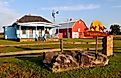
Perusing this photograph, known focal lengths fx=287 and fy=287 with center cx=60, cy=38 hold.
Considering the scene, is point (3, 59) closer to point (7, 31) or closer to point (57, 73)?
point (57, 73)

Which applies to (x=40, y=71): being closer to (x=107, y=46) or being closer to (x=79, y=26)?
(x=107, y=46)

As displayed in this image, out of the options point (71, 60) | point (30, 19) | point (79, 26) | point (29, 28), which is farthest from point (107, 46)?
point (79, 26)

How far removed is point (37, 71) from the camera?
17.0m

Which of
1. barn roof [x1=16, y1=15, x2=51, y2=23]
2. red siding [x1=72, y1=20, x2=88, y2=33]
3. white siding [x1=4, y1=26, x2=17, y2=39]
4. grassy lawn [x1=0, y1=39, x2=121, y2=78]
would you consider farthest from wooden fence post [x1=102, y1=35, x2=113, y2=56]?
red siding [x1=72, y1=20, x2=88, y2=33]

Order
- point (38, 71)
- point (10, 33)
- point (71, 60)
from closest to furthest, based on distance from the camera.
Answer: point (38, 71)
point (71, 60)
point (10, 33)

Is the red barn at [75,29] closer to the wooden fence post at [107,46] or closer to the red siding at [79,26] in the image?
the red siding at [79,26]

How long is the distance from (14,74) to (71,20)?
6370 cm

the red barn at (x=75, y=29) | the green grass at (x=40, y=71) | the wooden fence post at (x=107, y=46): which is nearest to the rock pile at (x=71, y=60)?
the green grass at (x=40, y=71)

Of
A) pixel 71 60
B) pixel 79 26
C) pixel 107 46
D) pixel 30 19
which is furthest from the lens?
pixel 79 26

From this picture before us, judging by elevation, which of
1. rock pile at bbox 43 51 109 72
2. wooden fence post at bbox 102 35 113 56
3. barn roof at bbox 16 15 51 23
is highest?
barn roof at bbox 16 15 51 23

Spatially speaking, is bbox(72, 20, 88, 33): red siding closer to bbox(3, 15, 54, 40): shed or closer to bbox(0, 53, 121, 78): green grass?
bbox(3, 15, 54, 40): shed

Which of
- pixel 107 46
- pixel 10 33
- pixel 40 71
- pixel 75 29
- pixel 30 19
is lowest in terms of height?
pixel 40 71

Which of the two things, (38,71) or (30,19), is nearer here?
(38,71)

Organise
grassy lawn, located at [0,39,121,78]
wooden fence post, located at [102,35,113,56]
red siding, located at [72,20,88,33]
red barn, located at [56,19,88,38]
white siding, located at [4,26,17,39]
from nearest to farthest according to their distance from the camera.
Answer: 1. grassy lawn, located at [0,39,121,78]
2. wooden fence post, located at [102,35,113,56]
3. white siding, located at [4,26,17,39]
4. red barn, located at [56,19,88,38]
5. red siding, located at [72,20,88,33]
